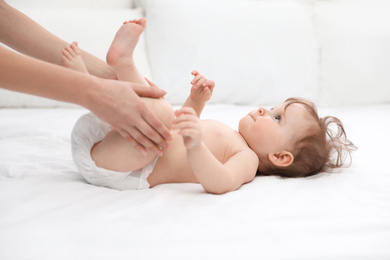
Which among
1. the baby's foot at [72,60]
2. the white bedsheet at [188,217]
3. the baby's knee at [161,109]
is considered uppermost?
the baby's foot at [72,60]

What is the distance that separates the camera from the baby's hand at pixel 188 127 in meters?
0.87

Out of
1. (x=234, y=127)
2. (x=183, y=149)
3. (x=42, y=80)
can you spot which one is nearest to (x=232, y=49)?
(x=234, y=127)

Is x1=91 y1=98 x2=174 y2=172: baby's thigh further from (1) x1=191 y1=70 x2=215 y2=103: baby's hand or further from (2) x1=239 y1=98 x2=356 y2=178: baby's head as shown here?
(2) x1=239 y1=98 x2=356 y2=178: baby's head

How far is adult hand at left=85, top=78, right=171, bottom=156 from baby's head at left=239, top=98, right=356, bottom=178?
1.24ft

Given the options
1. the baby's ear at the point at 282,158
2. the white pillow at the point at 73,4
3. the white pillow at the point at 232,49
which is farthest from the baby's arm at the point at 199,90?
the white pillow at the point at 73,4

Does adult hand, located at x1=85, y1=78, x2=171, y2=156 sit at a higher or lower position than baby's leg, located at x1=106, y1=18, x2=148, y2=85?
lower

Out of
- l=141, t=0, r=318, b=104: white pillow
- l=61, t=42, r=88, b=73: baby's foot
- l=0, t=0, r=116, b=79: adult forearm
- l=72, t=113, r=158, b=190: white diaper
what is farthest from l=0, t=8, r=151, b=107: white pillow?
l=72, t=113, r=158, b=190: white diaper

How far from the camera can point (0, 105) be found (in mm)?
1784

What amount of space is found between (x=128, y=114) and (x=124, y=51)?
0.30m

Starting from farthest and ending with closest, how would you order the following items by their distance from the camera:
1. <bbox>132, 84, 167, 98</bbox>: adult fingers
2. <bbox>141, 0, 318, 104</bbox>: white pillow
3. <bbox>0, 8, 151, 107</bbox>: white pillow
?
<bbox>141, 0, 318, 104</bbox>: white pillow → <bbox>0, 8, 151, 107</bbox>: white pillow → <bbox>132, 84, 167, 98</bbox>: adult fingers

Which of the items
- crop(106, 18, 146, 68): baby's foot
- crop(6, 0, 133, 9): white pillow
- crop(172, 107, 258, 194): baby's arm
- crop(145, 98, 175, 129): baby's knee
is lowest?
crop(172, 107, 258, 194): baby's arm

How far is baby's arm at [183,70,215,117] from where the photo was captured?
1.18m

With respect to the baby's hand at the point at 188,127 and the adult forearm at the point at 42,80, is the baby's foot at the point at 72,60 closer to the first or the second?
the adult forearm at the point at 42,80

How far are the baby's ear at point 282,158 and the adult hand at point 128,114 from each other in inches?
15.4
